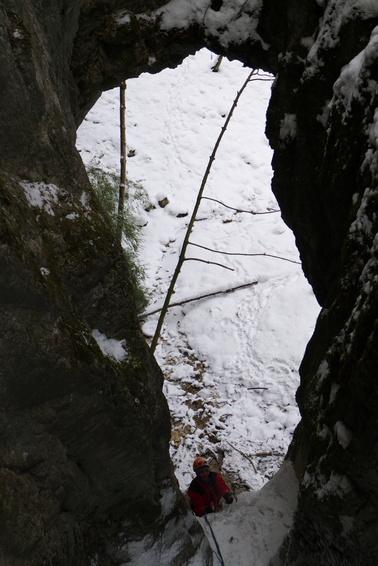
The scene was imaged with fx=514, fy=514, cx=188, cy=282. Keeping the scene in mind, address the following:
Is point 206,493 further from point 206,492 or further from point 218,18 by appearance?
point 218,18

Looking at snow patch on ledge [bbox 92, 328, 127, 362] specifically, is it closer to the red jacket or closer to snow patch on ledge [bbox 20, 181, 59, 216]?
snow patch on ledge [bbox 20, 181, 59, 216]

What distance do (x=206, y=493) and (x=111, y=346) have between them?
10.5 feet

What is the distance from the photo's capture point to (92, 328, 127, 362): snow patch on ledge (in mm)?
4105

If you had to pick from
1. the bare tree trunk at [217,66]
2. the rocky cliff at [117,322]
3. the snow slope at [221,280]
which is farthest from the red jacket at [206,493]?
the bare tree trunk at [217,66]

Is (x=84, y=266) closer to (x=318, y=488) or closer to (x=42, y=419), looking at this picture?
(x=42, y=419)

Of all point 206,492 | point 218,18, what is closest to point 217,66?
point 218,18

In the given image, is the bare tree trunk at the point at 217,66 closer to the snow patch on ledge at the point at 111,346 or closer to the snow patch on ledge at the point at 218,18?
the snow patch on ledge at the point at 218,18

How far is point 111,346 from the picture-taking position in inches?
167

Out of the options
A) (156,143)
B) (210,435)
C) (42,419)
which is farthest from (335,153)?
(156,143)

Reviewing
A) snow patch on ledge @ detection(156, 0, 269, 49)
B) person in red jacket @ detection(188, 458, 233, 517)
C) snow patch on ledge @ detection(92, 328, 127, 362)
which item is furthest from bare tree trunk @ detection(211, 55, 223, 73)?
snow patch on ledge @ detection(92, 328, 127, 362)

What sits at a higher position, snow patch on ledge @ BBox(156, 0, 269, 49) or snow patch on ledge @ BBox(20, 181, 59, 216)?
snow patch on ledge @ BBox(156, 0, 269, 49)

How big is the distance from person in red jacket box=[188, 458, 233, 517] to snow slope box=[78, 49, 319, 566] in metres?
0.48

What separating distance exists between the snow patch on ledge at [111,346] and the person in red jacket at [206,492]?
2974mm

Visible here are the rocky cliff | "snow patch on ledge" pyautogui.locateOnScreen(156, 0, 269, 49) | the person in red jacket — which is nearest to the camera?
the rocky cliff
